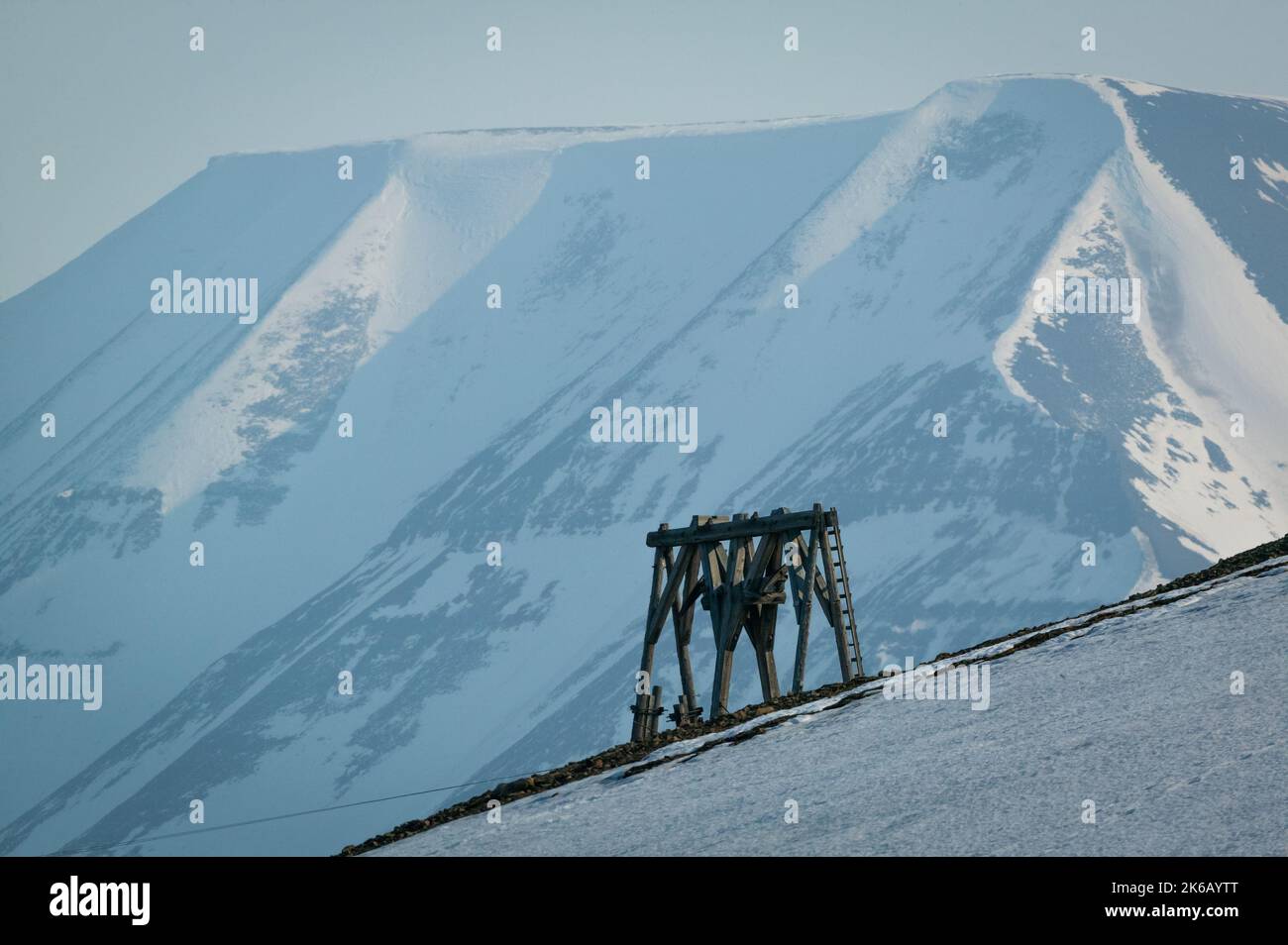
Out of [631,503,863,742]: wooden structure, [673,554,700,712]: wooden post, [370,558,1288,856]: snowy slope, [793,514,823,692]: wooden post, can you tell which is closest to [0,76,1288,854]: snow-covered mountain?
[673,554,700,712]: wooden post

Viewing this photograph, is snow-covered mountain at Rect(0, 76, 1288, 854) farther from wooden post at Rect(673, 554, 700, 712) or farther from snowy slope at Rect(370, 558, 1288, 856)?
snowy slope at Rect(370, 558, 1288, 856)

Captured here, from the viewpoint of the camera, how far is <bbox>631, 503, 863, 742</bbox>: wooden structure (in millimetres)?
22328

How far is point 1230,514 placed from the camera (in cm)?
11081

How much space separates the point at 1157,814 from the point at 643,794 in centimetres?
524

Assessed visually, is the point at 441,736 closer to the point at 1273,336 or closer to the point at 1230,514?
the point at 1230,514

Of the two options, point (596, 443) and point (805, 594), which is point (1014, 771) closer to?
point (805, 594)

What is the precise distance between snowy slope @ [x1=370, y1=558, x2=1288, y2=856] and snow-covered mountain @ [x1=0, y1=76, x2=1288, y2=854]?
274ft

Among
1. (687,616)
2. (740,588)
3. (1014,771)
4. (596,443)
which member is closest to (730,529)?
(740,588)

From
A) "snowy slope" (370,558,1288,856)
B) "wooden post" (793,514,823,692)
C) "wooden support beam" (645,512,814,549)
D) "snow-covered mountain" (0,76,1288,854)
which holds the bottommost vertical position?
"snowy slope" (370,558,1288,856)

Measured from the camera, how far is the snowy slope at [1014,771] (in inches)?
451

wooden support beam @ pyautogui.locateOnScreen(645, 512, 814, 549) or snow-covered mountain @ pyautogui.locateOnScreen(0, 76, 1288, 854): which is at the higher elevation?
snow-covered mountain @ pyautogui.locateOnScreen(0, 76, 1288, 854)

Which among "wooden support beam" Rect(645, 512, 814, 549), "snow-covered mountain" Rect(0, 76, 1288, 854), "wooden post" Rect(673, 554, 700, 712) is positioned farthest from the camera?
"snow-covered mountain" Rect(0, 76, 1288, 854)

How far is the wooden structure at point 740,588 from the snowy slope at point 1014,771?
162 inches
